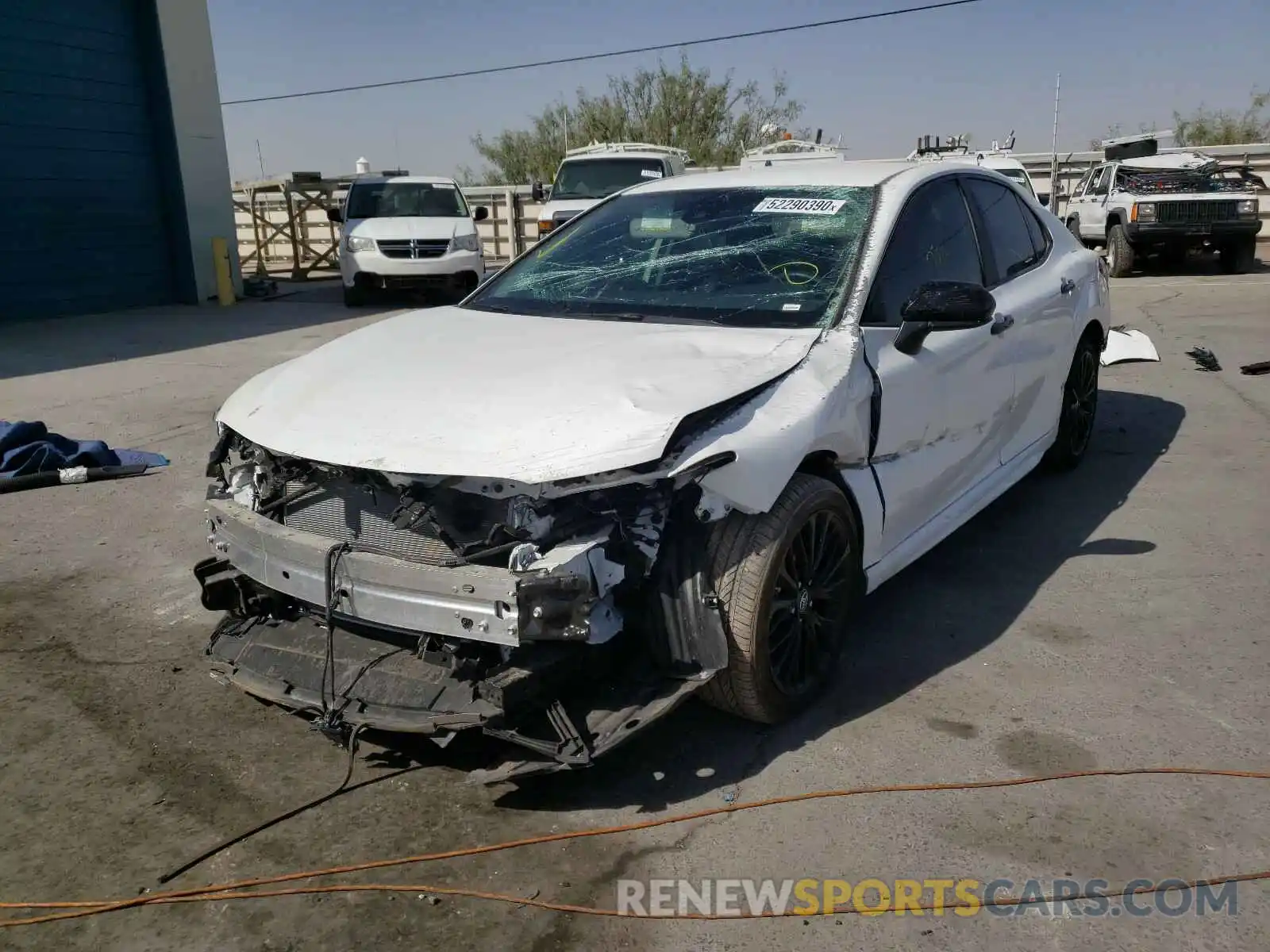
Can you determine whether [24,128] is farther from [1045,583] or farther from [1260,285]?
[1260,285]

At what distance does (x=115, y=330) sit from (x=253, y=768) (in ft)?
38.7

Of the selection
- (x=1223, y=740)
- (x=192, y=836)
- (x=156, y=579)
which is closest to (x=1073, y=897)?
(x=1223, y=740)

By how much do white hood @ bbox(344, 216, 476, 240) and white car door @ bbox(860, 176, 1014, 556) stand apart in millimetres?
11983

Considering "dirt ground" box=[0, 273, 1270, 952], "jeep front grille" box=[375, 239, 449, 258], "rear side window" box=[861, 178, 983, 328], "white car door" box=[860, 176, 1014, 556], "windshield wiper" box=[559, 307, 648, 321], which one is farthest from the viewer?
"jeep front grille" box=[375, 239, 449, 258]

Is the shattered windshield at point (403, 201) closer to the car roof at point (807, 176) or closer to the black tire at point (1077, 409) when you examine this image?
the black tire at point (1077, 409)

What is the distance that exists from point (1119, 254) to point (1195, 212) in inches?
47.6

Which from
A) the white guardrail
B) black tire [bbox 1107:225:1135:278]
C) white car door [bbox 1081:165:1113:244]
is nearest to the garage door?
the white guardrail

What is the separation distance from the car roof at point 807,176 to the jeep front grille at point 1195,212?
554 inches

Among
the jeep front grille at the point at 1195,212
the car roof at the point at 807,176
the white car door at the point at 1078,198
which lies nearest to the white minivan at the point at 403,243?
the jeep front grille at the point at 1195,212

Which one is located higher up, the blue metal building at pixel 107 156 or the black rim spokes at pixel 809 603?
the blue metal building at pixel 107 156

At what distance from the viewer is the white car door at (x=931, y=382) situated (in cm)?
368

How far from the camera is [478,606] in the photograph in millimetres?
2752

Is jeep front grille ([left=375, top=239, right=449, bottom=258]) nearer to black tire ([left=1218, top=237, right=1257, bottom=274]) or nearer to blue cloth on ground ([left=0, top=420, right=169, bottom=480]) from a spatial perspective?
blue cloth on ground ([left=0, top=420, right=169, bottom=480])

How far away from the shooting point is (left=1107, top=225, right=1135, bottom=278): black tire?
1708 cm
